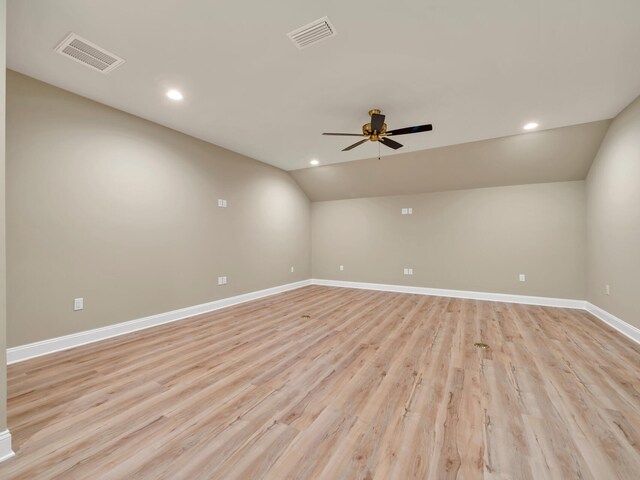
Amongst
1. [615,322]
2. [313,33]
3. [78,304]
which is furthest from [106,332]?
[615,322]

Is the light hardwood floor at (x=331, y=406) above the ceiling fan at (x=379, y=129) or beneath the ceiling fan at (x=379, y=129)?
beneath

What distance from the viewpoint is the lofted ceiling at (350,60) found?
6.10 ft

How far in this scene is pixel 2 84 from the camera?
144 centimetres

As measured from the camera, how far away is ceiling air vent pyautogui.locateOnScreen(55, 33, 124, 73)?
2.14 metres

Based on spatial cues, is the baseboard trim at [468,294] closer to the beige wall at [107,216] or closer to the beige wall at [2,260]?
the beige wall at [107,216]

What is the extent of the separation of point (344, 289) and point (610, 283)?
448 centimetres

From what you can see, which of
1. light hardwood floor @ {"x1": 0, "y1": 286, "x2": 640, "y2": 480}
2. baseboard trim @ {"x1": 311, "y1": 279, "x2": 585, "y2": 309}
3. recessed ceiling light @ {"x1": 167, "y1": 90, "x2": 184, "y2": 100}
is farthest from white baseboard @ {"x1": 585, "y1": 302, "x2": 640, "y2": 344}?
recessed ceiling light @ {"x1": 167, "y1": 90, "x2": 184, "y2": 100}

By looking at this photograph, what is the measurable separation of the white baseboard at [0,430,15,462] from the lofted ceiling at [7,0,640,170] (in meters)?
2.72

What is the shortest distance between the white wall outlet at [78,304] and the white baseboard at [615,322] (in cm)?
642

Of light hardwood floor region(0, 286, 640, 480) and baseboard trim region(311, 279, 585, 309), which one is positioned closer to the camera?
light hardwood floor region(0, 286, 640, 480)

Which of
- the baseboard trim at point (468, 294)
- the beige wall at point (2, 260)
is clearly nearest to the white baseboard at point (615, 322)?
the baseboard trim at point (468, 294)

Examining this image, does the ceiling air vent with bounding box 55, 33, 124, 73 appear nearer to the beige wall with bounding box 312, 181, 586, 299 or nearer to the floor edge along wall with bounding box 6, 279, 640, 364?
the floor edge along wall with bounding box 6, 279, 640, 364

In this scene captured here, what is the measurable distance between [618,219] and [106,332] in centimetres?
670

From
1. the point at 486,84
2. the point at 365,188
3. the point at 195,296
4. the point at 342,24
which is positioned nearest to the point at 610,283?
the point at 486,84
